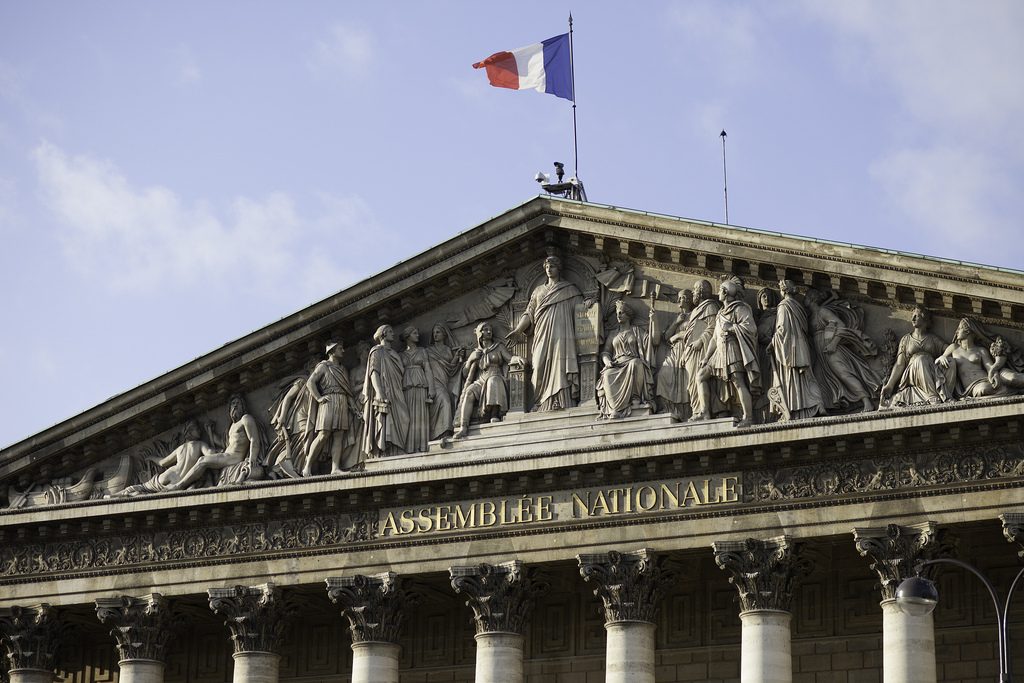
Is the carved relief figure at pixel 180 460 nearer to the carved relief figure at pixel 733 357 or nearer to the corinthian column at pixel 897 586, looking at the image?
the carved relief figure at pixel 733 357

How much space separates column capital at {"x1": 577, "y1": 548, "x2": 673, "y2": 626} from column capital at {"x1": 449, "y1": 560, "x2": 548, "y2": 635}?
49.6 inches

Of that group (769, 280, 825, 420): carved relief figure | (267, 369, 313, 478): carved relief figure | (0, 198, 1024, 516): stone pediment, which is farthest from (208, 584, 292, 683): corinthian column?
(769, 280, 825, 420): carved relief figure

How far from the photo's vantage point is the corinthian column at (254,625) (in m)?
36.9

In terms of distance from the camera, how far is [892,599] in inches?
1278

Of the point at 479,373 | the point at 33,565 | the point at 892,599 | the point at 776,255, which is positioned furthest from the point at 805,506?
the point at 33,565

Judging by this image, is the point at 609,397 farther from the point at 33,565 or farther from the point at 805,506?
the point at 33,565

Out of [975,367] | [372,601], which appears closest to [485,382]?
[372,601]

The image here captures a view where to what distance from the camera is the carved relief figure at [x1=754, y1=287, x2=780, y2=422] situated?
34281 mm

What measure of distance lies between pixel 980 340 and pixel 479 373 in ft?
28.0

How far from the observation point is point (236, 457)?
125 feet

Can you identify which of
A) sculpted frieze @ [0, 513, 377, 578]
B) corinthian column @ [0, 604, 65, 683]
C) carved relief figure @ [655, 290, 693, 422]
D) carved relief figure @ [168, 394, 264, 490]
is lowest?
corinthian column @ [0, 604, 65, 683]

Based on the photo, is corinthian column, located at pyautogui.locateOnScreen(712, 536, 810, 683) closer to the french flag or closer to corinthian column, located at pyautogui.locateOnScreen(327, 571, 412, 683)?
corinthian column, located at pyautogui.locateOnScreen(327, 571, 412, 683)

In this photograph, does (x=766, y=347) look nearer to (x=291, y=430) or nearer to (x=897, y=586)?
(x=897, y=586)

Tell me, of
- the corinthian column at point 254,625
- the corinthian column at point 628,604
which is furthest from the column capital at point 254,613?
the corinthian column at point 628,604
